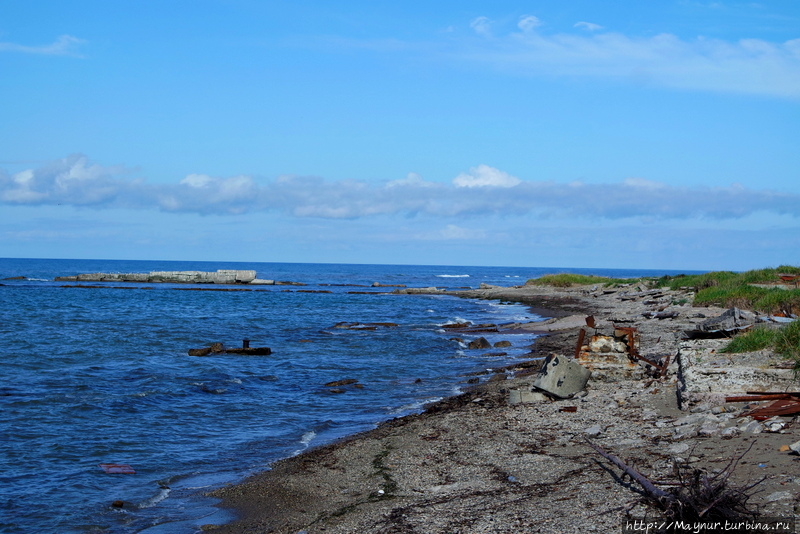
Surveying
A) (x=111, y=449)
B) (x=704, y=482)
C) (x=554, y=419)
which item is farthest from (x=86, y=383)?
(x=704, y=482)

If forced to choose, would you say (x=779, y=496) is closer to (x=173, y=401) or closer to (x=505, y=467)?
(x=505, y=467)

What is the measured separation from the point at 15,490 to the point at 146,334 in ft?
68.5

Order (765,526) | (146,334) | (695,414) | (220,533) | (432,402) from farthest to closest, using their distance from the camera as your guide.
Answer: (146,334) < (432,402) < (695,414) < (220,533) < (765,526)

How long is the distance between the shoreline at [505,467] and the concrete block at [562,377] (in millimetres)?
258

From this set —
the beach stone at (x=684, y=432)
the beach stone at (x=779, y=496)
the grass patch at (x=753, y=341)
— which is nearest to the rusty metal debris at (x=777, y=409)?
the beach stone at (x=684, y=432)

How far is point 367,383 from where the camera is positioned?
1814 cm

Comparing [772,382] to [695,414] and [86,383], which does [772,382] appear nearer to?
[695,414]

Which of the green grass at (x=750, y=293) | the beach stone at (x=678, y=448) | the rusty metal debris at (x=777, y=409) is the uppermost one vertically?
the green grass at (x=750, y=293)

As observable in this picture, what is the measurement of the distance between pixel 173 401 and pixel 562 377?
9.20m

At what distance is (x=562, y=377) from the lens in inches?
491

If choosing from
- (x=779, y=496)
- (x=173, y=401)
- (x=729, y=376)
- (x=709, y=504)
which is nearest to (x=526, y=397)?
(x=729, y=376)

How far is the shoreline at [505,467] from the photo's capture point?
6199 millimetres

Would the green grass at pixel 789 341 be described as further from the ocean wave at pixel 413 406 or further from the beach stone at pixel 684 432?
the ocean wave at pixel 413 406

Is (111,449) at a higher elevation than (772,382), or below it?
below
